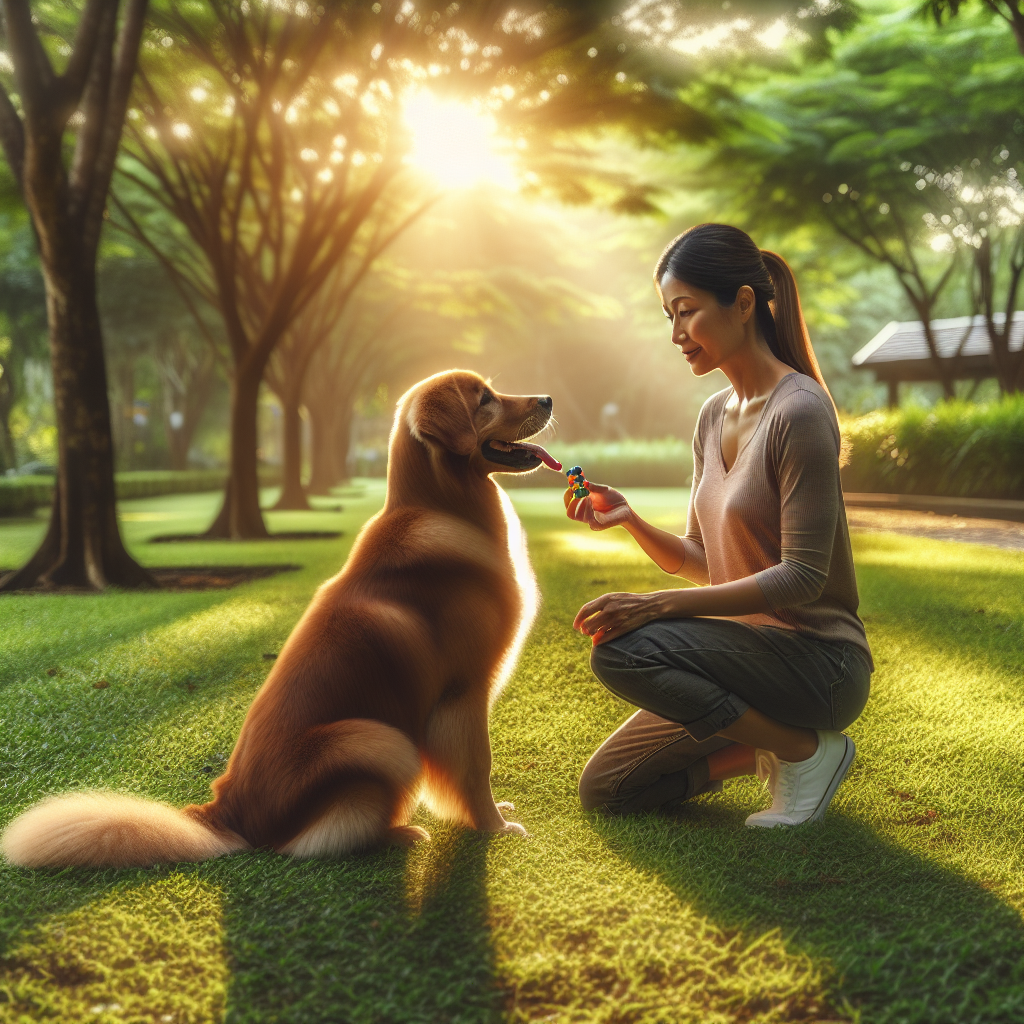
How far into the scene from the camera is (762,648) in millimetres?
2889

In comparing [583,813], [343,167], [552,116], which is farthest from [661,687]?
[343,167]

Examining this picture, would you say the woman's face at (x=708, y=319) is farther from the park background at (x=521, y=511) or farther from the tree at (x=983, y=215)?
the tree at (x=983, y=215)

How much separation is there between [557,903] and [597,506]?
1385 millimetres

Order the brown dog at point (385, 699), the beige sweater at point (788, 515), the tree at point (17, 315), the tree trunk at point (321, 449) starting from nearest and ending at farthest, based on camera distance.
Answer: the brown dog at point (385, 699)
the beige sweater at point (788, 515)
the tree at point (17, 315)
the tree trunk at point (321, 449)

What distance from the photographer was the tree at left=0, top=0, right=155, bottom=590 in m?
7.96

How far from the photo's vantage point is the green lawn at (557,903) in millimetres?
2055

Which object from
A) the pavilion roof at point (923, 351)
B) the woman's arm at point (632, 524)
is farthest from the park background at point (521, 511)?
the woman's arm at point (632, 524)

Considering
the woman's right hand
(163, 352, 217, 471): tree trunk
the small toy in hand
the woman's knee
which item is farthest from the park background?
(163, 352, 217, 471): tree trunk

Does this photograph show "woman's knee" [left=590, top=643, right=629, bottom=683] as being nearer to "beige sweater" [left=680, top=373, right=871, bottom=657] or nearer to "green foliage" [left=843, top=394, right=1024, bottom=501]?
"beige sweater" [left=680, top=373, right=871, bottom=657]

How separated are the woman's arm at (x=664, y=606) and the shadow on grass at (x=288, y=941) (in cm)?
83

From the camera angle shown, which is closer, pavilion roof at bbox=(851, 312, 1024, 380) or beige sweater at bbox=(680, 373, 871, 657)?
beige sweater at bbox=(680, 373, 871, 657)

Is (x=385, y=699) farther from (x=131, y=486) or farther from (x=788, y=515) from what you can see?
(x=131, y=486)

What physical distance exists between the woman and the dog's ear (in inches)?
18.5

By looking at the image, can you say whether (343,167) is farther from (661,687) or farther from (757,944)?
(757,944)
